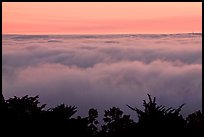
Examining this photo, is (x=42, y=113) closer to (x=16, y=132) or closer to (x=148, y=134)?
(x=16, y=132)

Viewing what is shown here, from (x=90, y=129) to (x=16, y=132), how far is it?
178 centimetres

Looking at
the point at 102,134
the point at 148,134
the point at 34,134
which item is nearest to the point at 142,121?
the point at 148,134

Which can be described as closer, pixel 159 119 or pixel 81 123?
pixel 159 119

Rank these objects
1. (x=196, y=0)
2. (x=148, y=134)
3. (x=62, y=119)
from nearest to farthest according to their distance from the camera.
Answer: (x=148, y=134) → (x=62, y=119) → (x=196, y=0)

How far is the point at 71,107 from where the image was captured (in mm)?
9922

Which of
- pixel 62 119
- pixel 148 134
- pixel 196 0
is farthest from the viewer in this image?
pixel 196 0

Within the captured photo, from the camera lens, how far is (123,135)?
30.2ft

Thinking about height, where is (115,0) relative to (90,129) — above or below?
above

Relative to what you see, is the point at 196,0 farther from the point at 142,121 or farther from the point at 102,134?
the point at 102,134

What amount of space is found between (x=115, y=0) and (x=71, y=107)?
2848mm

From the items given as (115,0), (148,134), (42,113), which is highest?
(115,0)

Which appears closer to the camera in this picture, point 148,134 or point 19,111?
point 148,134

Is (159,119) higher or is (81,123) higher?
(81,123)

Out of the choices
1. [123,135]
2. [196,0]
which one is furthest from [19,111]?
[196,0]
